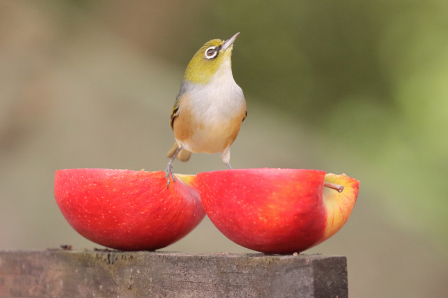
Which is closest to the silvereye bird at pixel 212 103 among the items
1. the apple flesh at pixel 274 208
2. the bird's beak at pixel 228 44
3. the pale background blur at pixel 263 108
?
the bird's beak at pixel 228 44

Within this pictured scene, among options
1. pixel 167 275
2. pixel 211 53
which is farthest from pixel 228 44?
pixel 167 275

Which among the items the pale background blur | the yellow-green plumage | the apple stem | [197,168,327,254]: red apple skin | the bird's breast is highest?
the pale background blur

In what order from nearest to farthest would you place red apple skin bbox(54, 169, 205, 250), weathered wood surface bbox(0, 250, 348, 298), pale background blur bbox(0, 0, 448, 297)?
weathered wood surface bbox(0, 250, 348, 298) < red apple skin bbox(54, 169, 205, 250) < pale background blur bbox(0, 0, 448, 297)

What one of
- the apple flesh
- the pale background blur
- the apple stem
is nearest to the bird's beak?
the apple flesh

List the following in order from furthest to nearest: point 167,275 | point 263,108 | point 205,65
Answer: point 263,108 < point 205,65 < point 167,275

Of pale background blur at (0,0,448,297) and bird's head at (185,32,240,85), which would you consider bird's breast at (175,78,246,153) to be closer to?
bird's head at (185,32,240,85)

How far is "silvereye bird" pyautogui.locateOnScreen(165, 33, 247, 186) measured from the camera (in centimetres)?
132

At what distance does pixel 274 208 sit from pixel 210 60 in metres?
0.50

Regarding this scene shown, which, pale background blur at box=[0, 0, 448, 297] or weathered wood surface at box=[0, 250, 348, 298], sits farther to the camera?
pale background blur at box=[0, 0, 448, 297]

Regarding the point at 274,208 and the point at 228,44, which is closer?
the point at 274,208

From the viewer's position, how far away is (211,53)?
52.1 inches

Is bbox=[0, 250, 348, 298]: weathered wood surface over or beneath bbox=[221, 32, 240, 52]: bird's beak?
beneath

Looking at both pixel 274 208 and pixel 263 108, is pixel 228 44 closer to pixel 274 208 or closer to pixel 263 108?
pixel 274 208

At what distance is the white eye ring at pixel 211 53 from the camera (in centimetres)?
132
